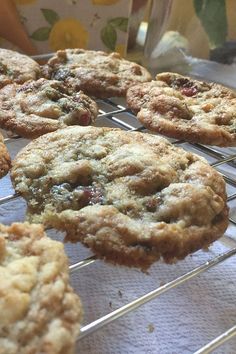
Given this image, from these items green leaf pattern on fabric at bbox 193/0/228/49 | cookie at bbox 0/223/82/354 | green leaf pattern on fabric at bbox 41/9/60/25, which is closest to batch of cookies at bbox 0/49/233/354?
cookie at bbox 0/223/82/354

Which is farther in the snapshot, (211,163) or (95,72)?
(95,72)

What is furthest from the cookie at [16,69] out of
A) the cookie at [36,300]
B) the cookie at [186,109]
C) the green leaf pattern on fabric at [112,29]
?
the cookie at [36,300]

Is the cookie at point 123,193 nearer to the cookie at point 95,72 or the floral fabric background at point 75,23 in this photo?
the cookie at point 95,72

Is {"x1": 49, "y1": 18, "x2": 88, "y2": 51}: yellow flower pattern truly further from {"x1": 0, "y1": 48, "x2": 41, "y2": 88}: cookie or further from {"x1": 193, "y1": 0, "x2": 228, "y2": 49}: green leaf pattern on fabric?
{"x1": 193, "y1": 0, "x2": 228, "y2": 49}: green leaf pattern on fabric

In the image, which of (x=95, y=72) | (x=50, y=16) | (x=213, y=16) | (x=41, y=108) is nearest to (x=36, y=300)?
(x=41, y=108)

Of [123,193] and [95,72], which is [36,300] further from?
[95,72]

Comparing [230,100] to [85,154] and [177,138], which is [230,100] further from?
[85,154]

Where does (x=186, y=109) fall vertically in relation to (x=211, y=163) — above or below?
above
